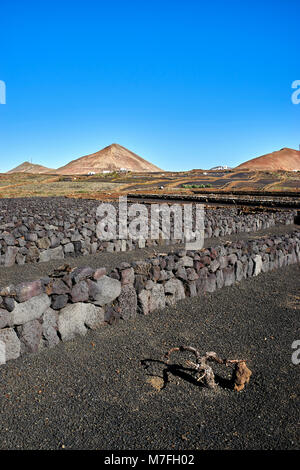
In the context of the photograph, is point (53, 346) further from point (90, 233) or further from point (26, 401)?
point (90, 233)

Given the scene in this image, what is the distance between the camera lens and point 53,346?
5762mm

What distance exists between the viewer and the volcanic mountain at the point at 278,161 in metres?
176

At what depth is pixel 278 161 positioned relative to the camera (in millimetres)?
184000

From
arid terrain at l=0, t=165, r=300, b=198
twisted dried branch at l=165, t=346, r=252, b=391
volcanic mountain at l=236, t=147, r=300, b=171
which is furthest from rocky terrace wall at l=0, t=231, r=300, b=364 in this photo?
volcanic mountain at l=236, t=147, r=300, b=171

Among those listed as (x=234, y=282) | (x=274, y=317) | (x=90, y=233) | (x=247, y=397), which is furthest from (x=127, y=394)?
(x=90, y=233)

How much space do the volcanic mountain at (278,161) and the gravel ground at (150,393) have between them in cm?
17665

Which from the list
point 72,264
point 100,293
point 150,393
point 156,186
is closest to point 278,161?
point 156,186

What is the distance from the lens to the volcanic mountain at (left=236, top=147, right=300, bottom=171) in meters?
176

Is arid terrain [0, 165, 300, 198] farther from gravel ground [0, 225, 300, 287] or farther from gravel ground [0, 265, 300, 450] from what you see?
gravel ground [0, 265, 300, 450]

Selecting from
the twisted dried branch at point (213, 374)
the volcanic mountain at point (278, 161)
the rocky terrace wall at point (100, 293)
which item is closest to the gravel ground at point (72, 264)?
the rocky terrace wall at point (100, 293)

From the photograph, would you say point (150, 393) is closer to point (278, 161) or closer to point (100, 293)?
point (100, 293)

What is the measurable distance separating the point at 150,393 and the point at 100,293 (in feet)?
7.42

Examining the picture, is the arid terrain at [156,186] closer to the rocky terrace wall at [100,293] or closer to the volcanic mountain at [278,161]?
the rocky terrace wall at [100,293]
